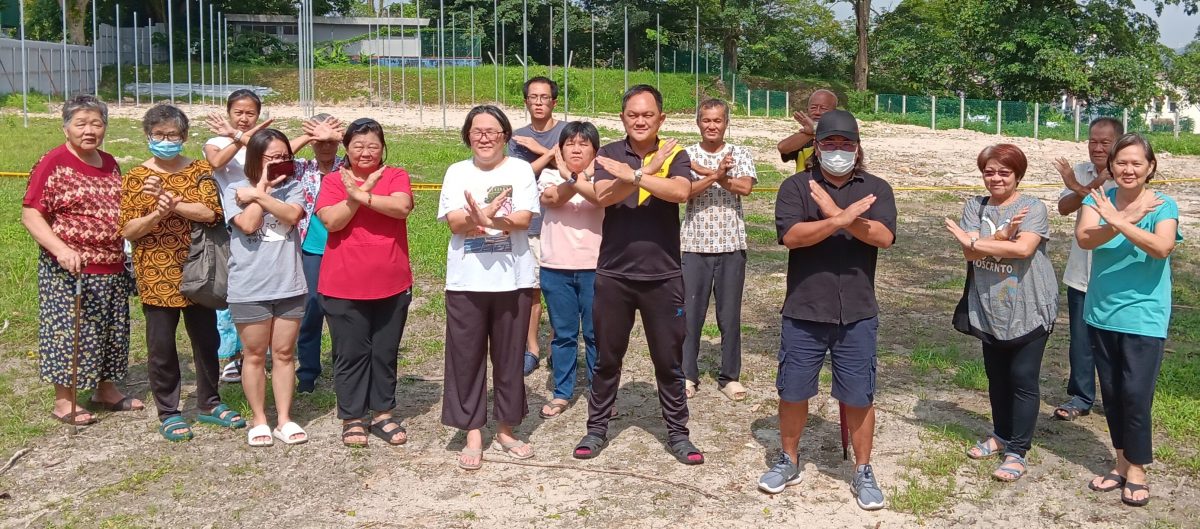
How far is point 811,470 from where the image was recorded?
195 inches

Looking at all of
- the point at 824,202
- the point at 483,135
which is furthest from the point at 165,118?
the point at 824,202

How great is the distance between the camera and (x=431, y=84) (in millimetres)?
42062

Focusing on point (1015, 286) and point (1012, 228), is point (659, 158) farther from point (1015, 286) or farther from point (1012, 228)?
point (1015, 286)

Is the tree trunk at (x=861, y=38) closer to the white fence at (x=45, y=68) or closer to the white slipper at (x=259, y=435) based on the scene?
the white fence at (x=45, y=68)

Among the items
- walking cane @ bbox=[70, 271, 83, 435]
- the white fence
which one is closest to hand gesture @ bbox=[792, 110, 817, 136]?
walking cane @ bbox=[70, 271, 83, 435]

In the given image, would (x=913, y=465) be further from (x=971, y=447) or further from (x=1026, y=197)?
(x=1026, y=197)

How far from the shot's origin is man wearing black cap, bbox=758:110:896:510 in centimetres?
439

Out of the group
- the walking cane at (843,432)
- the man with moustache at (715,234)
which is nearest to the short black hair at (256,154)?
the man with moustache at (715,234)

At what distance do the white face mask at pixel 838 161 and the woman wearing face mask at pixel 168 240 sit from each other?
2916mm

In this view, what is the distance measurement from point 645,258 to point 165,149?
237cm

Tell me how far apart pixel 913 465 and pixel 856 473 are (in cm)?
53

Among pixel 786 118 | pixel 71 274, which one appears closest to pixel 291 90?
pixel 786 118

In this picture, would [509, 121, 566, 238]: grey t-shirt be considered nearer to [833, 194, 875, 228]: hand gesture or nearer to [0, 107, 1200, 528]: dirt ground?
[0, 107, 1200, 528]: dirt ground

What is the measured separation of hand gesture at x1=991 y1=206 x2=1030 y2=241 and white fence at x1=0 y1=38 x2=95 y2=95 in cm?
2889
